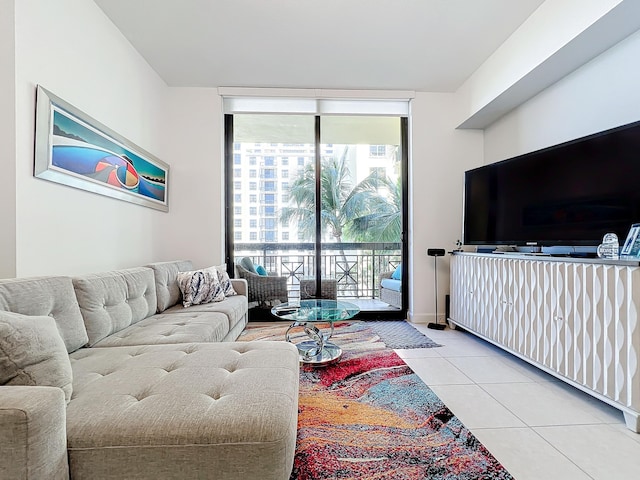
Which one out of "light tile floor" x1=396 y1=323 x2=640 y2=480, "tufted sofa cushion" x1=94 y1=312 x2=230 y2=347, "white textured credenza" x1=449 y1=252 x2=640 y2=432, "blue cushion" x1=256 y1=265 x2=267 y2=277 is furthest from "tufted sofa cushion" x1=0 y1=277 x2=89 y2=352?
"white textured credenza" x1=449 y1=252 x2=640 y2=432

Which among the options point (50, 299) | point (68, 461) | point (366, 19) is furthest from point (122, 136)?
point (68, 461)

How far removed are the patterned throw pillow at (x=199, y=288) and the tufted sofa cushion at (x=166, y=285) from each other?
54mm

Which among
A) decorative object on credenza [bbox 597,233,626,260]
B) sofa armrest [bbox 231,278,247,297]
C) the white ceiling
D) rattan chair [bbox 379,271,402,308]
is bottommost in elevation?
rattan chair [bbox 379,271,402,308]

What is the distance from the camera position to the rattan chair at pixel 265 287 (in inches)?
150

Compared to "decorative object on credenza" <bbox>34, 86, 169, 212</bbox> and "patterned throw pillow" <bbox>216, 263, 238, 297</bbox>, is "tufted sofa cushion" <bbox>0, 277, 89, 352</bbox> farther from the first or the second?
"patterned throw pillow" <bbox>216, 263, 238, 297</bbox>

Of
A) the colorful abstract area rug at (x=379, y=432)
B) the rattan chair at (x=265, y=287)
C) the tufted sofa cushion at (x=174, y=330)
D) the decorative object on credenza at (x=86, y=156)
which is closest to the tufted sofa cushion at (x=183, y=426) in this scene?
the colorful abstract area rug at (x=379, y=432)

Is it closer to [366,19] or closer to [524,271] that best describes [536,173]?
[524,271]

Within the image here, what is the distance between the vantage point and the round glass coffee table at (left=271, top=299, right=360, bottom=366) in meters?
2.40

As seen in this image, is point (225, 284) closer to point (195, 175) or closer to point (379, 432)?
point (195, 175)

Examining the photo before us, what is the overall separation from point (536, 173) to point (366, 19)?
178 centimetres

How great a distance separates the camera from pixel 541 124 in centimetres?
293

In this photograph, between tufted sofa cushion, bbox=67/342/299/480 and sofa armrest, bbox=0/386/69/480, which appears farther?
tufted sofa cushion, bbox=67/342/299/480

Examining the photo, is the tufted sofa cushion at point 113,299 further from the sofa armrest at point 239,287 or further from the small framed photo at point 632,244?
the small framed photo at point 632,244

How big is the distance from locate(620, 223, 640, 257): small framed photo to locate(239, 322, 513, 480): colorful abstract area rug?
51.1 inches
